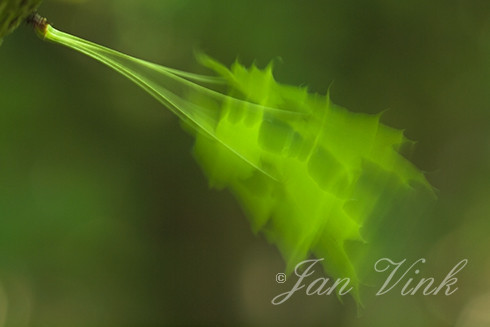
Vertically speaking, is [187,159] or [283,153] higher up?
[187,159]

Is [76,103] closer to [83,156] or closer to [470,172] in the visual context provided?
[83,156]

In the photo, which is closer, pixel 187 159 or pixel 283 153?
pixel 283 153

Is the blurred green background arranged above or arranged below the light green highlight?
above

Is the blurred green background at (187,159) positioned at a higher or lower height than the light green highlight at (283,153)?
higher

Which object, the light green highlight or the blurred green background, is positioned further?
the blurred green background

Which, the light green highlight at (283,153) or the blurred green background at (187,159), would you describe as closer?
the light green highlight at (283,153)

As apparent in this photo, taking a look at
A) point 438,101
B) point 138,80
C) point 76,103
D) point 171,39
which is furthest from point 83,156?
point 138,80

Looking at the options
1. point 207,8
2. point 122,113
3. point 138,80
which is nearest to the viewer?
point 138,80

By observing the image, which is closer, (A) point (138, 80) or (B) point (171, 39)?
(A) point (138, 80)
